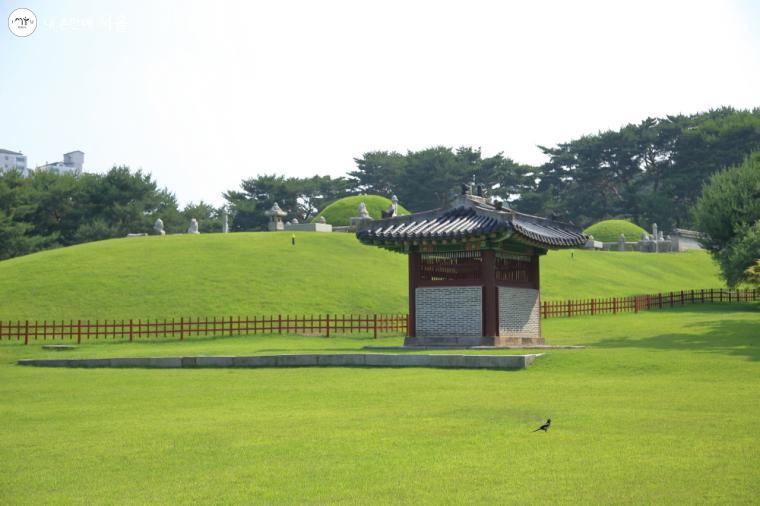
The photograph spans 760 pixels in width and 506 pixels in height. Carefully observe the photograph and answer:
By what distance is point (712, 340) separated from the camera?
1206 inches

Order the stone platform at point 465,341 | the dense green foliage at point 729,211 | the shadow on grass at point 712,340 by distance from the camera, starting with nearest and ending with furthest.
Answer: the shadow on grass at point 712,340 → the stone platform at point 465,341 → the dense green foliage at point 729,211

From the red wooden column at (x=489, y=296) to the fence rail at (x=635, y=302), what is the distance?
1686 centimetres

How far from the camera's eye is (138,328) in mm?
43281

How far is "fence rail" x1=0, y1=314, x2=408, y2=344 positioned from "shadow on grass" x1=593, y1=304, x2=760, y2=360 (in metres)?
13.7

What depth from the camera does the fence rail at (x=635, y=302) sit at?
162ft

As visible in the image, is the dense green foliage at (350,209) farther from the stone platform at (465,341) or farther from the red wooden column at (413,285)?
the stone platform at (465,341)

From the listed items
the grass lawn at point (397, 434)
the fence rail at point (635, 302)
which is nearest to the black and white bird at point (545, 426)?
the grass lawn at point (397, 434)

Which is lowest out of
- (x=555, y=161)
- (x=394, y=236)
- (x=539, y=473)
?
(x=539, y=473)

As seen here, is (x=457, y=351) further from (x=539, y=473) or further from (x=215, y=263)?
(x=215, y=263)

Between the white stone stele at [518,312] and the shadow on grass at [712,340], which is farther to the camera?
the white stone stele at [518,312]

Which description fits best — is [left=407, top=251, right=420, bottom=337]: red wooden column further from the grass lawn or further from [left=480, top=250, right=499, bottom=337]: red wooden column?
the grass lawn

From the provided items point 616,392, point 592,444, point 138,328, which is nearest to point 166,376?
point 616,392

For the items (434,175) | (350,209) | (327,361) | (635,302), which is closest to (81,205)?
(350,209)

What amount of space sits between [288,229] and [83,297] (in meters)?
26.1
